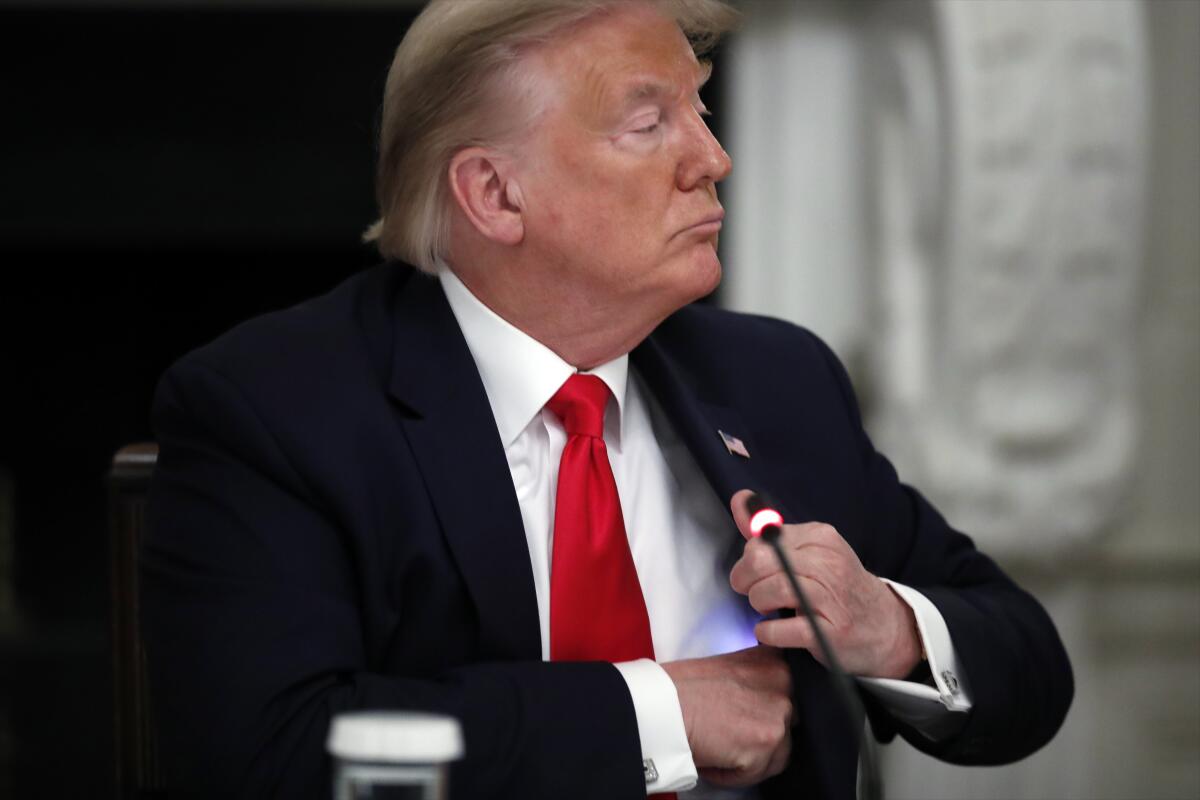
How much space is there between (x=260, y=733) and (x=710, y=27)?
0.89 m

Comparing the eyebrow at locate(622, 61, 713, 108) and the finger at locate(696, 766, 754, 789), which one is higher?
the eyebrow at locate(622, 61, 713, 108)

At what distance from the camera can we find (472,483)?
4.95ft

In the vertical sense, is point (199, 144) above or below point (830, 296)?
above

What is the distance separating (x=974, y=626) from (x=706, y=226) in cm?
50

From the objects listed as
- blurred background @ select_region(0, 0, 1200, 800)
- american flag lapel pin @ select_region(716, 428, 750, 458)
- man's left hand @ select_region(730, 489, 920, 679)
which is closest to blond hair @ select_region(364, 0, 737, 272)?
american flag lapel pin @ select_region(716, 428, 750, 458)

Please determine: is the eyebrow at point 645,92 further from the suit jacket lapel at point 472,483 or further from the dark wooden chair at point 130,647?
the dark wooden chair at point 130,647

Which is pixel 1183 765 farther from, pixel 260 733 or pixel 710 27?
pixel 260 733

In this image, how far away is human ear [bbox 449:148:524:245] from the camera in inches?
63.3

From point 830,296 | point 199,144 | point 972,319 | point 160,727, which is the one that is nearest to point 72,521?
point 199,144

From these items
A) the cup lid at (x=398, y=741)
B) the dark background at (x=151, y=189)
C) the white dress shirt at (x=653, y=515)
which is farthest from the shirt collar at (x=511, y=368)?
the dark background at (x=151, y=189)

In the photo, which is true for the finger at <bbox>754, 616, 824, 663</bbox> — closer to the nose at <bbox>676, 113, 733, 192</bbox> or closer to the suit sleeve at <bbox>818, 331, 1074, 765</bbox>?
the suit sleeve at <bbox>818, 331, 1074, 765</bbox>

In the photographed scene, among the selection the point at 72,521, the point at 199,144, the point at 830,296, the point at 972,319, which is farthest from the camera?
the point at 72,521

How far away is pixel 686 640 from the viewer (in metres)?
1.60

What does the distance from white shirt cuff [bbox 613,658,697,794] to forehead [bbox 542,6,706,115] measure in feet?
1.87
